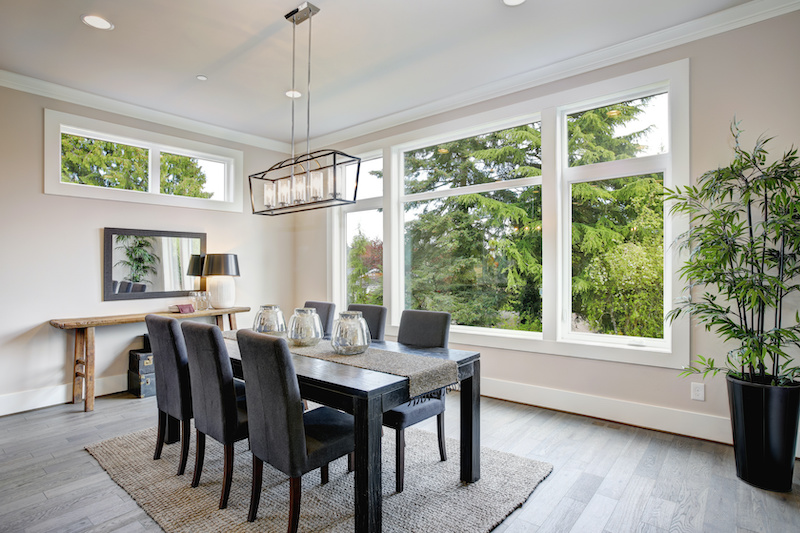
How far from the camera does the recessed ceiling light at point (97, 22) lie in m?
2.82

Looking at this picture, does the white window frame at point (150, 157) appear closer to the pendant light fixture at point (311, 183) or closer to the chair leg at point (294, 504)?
the pendant light fixture at point (311, 183)

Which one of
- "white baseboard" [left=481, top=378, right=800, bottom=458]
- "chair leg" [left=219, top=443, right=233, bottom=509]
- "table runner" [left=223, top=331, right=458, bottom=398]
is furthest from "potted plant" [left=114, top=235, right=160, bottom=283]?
"white baseboard" [left=481, top=378, right=800, bottom=458]

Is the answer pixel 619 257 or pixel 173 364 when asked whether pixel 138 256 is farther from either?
pixel 619 257

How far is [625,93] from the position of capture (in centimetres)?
337

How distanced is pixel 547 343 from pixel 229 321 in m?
3.37

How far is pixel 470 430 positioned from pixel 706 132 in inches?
101

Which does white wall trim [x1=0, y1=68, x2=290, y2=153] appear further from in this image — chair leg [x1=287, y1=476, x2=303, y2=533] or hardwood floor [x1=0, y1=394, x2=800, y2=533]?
chair leg [x1=287, y1=476, x2=303, y2=533]

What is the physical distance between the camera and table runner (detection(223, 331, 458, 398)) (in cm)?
206

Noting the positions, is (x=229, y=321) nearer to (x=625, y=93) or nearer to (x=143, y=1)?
(x=143, y=1)

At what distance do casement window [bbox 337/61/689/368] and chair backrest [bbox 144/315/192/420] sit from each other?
2.51 meters

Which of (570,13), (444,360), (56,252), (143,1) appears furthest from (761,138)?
(56,252)

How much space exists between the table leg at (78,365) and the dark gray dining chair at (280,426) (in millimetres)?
2810

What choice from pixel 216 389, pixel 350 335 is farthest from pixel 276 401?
pixel 350 335

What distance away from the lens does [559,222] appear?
144 inches
